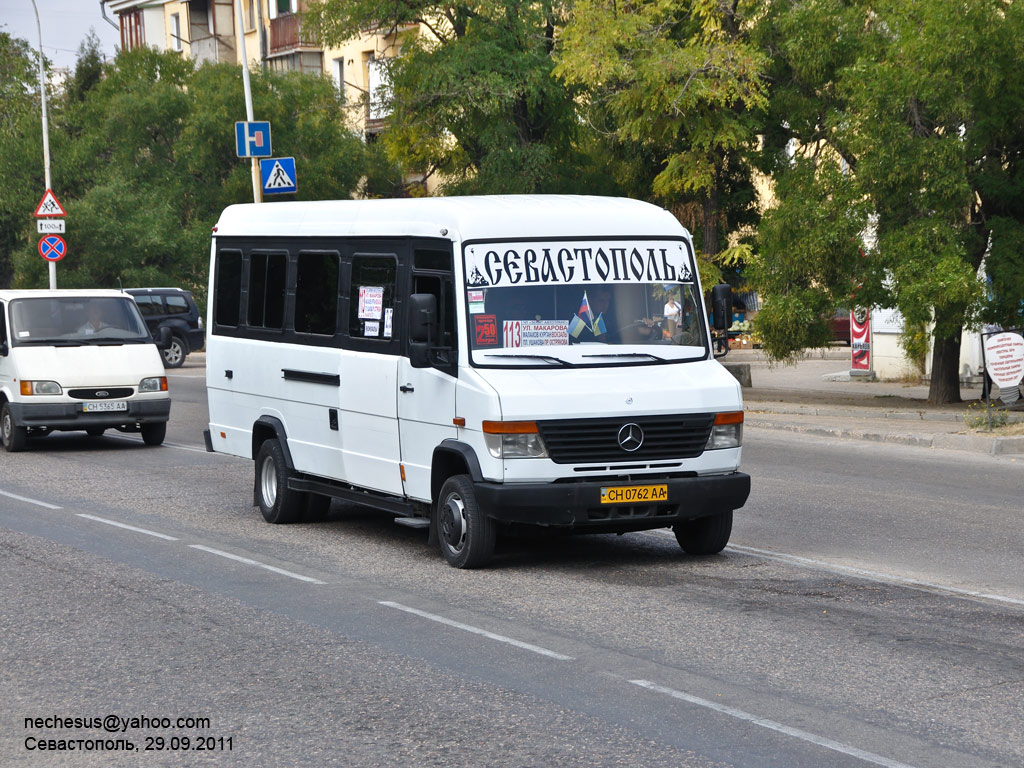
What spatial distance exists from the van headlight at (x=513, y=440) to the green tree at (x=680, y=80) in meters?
16.3

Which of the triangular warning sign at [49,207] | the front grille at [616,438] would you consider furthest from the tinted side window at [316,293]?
the triangular warning sign at [49,207]

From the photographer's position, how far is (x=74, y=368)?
19.2 m

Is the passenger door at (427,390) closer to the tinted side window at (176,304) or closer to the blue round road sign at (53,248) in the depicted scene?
the tinted side window at (176,304)

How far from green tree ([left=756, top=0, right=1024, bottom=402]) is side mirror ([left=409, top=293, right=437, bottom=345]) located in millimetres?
12200

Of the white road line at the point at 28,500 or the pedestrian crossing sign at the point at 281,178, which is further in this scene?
the pedestrian crossing sign at the point at 281,178

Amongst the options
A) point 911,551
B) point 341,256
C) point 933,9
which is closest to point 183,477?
Answer: point 341,256

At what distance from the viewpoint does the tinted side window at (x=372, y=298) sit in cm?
1130

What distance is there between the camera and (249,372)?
1337 cm

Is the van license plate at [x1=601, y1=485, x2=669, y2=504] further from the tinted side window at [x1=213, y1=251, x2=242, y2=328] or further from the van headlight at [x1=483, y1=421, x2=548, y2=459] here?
the tinted side window at [x1=213, y1=251, x2=242, y2=328]

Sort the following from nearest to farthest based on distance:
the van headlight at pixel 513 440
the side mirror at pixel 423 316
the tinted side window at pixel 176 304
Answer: the van headlight at pixel 513 440 → the side mirror at pixel 423 316 → the tinted side window at pixel 176 304

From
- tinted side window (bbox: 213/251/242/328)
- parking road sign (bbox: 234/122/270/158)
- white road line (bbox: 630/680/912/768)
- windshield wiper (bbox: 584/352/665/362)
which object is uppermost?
parking road sign (bbox: 234/122/270/158)

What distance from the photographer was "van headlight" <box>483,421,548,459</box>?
9.86 meters

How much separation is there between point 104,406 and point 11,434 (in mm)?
1193

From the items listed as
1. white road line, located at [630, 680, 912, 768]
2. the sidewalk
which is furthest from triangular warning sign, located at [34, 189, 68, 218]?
white road line, located at [630, 680, 912, 768]
